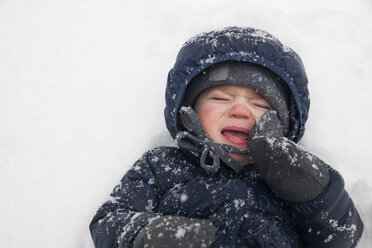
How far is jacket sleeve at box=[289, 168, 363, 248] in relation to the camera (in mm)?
1489

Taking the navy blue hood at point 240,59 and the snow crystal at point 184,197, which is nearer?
the snow crystal at point 184,197

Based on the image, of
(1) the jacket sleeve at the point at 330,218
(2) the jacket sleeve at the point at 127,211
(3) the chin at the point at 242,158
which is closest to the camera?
(2) the jacket sleeve at the point at 127,211

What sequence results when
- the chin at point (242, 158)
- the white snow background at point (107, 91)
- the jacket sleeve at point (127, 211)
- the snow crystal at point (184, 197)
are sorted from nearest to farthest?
1. the jacket sleeve at point (127, 211)
2. the snow crystal at point (184, 197)
3. the chin at point (242, 158)
4. the white snow background at point (107, 91)

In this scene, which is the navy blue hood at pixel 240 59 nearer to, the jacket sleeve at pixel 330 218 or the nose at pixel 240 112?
the nose at pixel 240 112

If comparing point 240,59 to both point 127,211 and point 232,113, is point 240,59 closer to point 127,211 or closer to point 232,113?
point 232,113

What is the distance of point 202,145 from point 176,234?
638 millimetres

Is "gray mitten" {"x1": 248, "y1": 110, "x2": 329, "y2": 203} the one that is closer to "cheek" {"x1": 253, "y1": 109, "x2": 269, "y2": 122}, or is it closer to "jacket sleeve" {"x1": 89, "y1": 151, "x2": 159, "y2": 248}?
"cheek" {"x1": 253, "y1": 109, "x2": 269, "y2": 122}

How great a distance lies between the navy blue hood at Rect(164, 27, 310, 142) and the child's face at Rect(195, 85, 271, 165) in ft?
0.49

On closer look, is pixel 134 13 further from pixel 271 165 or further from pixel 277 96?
pixel 271 165

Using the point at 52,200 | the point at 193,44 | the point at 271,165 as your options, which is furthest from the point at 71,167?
the point at 271,165

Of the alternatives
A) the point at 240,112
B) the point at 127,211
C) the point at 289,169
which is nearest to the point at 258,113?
the point at 240,112

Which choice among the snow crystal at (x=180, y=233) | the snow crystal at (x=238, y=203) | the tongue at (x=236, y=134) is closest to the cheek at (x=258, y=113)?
the tongue at (x=236, y=134)

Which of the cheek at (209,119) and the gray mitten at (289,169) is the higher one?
the cheek at (209,119)

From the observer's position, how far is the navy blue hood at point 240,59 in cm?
178
